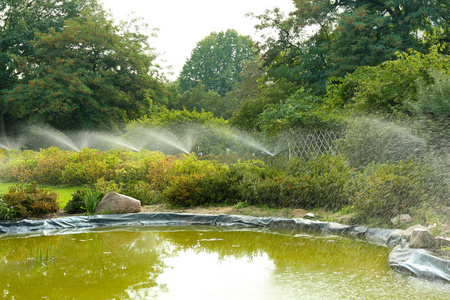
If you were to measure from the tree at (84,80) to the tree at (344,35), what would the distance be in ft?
34.7

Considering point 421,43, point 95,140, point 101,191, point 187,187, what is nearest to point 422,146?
point 187,187

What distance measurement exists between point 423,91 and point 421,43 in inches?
413

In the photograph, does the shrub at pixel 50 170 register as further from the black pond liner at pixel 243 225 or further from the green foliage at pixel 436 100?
the green foliage at pixel 436 100

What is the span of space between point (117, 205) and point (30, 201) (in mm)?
1617

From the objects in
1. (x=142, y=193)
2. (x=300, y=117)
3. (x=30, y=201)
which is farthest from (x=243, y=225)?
(x=300, y=117)

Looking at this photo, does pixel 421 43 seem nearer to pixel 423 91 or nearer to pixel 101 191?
pixel 423 91

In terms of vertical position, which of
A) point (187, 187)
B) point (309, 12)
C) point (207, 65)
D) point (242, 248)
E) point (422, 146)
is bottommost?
point (242, 248)

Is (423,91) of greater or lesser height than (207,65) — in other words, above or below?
below

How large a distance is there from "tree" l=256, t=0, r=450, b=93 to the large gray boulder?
1199 centimetres

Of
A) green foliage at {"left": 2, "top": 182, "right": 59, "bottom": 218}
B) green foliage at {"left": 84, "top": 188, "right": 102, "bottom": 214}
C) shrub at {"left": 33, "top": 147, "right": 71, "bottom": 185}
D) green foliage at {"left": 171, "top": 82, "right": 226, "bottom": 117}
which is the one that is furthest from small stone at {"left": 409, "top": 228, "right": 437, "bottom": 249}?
green foliage at {"left": 171, "top": 82, "right": 226, "bottom": 117}

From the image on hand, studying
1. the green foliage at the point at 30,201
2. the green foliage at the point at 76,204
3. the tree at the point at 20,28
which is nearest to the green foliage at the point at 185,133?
the green foliage at the point at 76,204

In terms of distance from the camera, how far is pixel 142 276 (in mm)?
4438

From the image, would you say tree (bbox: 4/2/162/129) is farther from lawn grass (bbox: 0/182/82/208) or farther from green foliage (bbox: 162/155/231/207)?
green foliage (bbox: 162/155/231/207)

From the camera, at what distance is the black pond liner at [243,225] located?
15.0 ft
